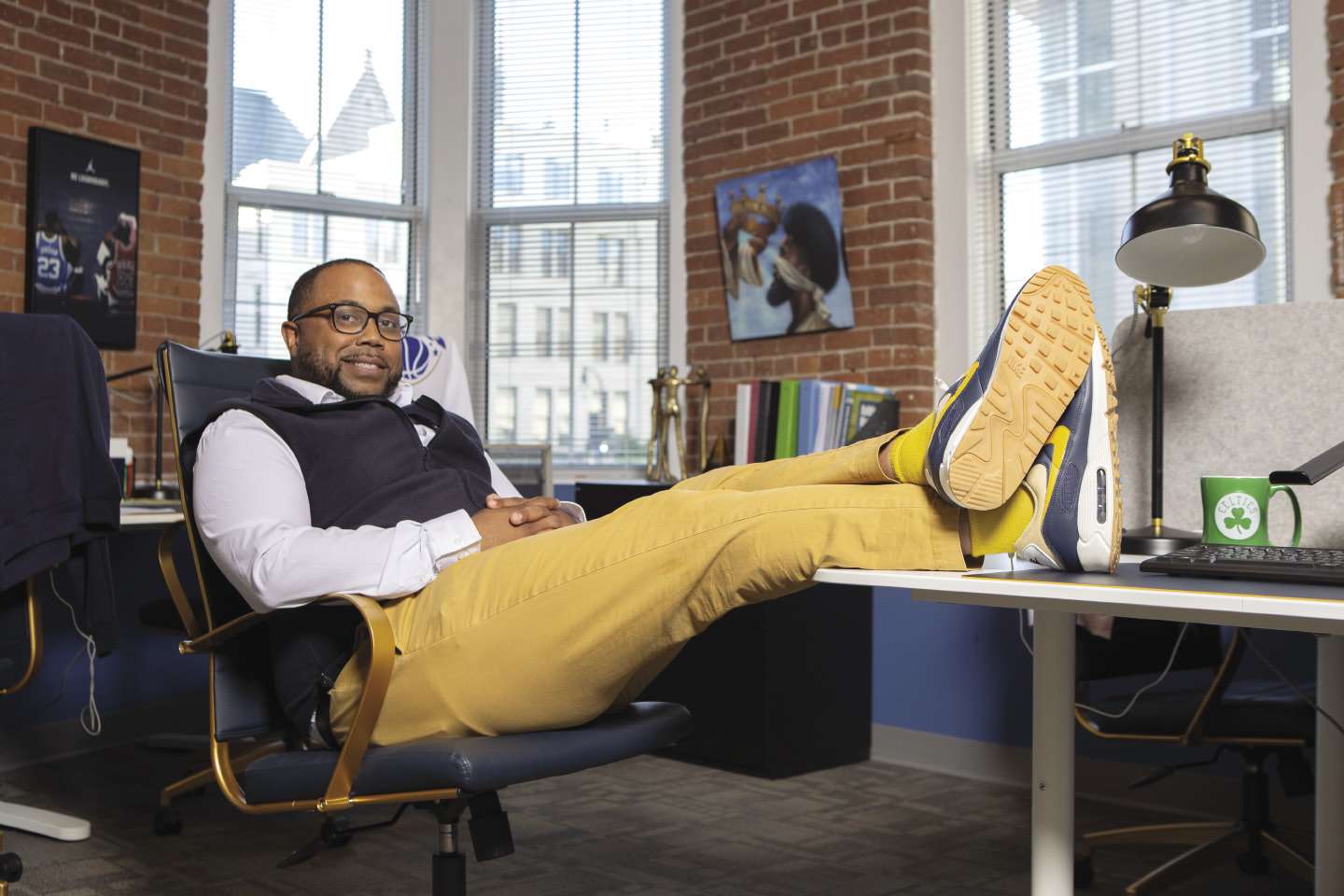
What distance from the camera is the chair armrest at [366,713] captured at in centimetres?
146

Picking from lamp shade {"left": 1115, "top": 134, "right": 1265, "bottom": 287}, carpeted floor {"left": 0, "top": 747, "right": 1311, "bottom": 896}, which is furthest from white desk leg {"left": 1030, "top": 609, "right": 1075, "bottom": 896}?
carpeted floor {"left": 0, "top": 747, "right": 1311, "bottom": 896}

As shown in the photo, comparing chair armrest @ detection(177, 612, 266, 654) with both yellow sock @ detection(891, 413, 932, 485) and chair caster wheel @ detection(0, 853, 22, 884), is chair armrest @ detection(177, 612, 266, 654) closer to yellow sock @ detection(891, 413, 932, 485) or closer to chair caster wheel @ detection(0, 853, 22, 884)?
chair caster wheel @ detection(0, 853, 22, 884)

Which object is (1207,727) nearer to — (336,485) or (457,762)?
(457,762)

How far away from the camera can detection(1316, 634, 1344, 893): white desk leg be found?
1902 mm

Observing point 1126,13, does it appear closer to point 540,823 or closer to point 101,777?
point 540,823

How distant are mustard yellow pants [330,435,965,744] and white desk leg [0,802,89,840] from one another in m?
1.41

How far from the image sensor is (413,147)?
4.70 metres

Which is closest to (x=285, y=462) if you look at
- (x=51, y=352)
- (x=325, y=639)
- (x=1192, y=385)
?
(x=325, y=639)

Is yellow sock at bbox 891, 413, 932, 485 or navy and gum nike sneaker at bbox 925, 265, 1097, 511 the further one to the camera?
yellow sock at bbox 891, 413, 932, 485

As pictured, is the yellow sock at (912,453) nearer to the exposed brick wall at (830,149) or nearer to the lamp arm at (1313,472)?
the lamp arm at (1313,472)

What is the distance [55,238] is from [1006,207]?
9.83ft

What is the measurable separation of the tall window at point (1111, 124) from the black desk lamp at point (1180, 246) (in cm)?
162

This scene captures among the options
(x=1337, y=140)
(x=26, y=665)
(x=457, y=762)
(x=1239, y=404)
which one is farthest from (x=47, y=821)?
(x=1337, y=140)

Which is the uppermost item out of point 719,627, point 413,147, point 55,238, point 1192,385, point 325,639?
point 413,147
